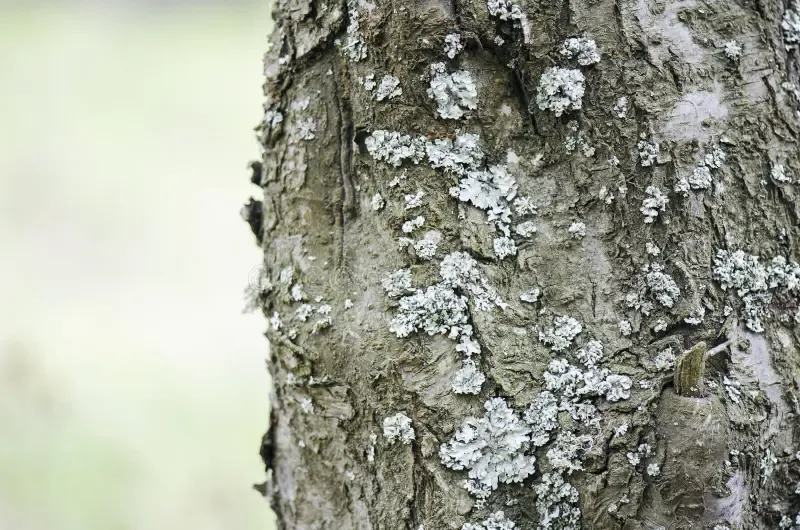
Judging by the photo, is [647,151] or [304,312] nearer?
[647,151]

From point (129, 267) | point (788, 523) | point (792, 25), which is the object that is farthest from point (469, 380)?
point (129, 267)

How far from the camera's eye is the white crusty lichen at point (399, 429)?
1094 mm

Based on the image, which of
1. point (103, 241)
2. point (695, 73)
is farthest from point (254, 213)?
point (103, 241)

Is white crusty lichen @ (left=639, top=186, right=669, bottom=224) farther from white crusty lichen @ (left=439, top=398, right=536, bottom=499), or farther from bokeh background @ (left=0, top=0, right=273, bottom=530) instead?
bokeh background @ (left=0, top=0, right=273, bottom=530)

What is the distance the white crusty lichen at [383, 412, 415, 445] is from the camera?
109 centimetres

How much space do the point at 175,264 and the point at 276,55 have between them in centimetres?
274

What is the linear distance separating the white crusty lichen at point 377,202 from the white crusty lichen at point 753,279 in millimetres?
565

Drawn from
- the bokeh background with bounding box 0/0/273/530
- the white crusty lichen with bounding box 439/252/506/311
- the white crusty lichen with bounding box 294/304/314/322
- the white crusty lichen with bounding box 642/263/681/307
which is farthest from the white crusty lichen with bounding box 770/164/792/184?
the bokeh background with bounding box 0/0/273/530

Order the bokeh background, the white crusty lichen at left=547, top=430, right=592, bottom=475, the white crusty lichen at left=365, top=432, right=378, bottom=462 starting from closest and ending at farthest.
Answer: the white crusty lichen at left=547, top=430, right=592, bottom=475 < the white crusty lichen at left=365, top=432, right=378, bottom=462 < the bokeh background

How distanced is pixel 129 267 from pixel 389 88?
3074 mm

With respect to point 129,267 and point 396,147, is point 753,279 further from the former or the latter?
point 129,267

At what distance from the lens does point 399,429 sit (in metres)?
1.10

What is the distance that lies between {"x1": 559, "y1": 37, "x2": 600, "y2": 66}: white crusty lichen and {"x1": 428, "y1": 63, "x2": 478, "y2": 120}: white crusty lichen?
0.16 meters

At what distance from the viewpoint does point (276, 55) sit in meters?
1.23
